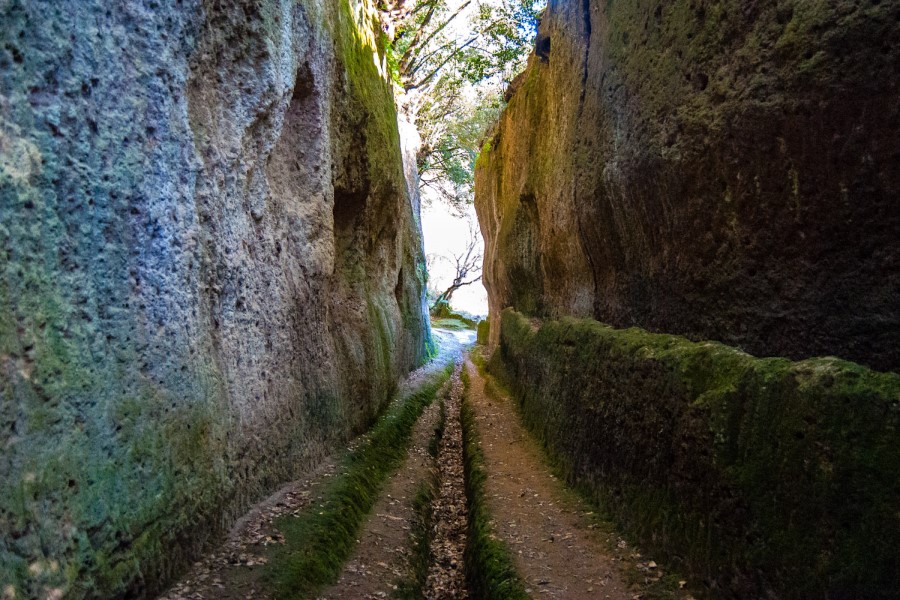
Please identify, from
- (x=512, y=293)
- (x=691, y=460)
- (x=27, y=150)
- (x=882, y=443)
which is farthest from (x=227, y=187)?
(x=512, y=293)

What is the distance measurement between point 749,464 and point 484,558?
11.0 ft

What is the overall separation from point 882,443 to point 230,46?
292 inches

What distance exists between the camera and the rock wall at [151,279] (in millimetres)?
4039

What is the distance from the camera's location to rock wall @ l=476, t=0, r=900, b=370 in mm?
5574

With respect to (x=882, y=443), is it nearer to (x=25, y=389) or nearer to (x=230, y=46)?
(x=25, y=389)

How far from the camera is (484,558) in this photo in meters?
7.03

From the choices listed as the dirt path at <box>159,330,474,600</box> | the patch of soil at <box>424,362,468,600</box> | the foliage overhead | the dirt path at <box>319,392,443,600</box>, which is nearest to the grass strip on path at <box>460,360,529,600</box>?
the patch of soil at <box>424,362,468,600</box>

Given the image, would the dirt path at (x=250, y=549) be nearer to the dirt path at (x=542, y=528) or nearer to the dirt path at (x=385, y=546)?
the dirt path at (x=385, y=546)

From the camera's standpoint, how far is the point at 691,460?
231 inches

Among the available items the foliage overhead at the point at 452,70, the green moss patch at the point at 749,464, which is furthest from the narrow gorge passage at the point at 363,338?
the foliage overhead at the point at 452,70

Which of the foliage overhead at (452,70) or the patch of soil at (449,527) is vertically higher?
the foliage overhead at (452,70)

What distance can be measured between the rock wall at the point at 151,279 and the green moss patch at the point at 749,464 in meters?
4.55

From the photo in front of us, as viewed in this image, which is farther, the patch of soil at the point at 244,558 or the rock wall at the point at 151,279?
→ the patch of soil at the point at 244,558

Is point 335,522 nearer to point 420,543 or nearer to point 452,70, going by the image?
point 420,543
